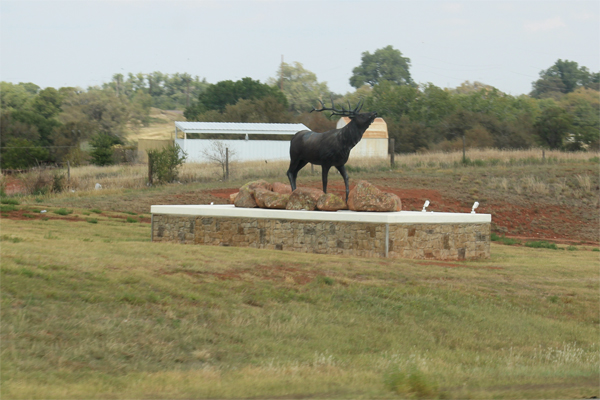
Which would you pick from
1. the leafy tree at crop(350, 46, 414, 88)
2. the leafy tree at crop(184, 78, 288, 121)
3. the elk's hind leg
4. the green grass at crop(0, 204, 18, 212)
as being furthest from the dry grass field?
the leafy tree at crop(350, 46, 414, 88)

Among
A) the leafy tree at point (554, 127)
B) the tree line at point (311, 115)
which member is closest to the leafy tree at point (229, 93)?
the tree line at point (311, 115)

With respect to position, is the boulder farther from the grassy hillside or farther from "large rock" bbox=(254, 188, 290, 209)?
the grassy hillside

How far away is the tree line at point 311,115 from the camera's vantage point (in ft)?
174

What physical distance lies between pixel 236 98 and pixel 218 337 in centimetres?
7488

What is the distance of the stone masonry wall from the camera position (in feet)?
49.1

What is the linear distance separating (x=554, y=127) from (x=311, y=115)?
27.2 metres

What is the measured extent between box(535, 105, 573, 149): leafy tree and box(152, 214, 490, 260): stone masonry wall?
1578 inches

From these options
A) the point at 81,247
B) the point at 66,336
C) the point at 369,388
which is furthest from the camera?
the point at 81,247

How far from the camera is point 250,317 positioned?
9.54 m

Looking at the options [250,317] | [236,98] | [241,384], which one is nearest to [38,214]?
[250,317]

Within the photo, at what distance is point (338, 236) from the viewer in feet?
50.0

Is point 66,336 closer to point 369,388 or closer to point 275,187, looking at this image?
point 369,388

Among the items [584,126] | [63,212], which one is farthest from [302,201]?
[584,126]

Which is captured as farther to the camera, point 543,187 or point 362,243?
point 543,187
